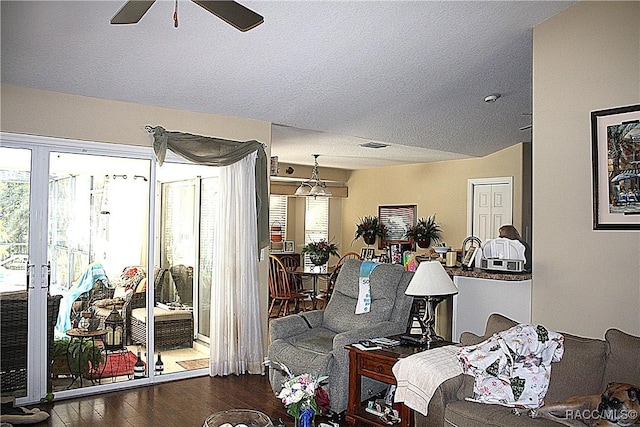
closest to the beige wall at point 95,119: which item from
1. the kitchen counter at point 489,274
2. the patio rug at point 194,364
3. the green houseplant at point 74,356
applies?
the patio rug at point 194,364

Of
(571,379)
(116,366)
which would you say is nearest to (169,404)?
(116,366)

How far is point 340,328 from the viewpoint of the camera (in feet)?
15.6

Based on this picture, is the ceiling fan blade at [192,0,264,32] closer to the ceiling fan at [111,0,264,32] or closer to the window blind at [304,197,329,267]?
the ceiling fan at [111,0,264,32]

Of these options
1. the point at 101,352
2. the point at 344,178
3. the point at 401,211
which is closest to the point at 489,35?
the point at 101,352

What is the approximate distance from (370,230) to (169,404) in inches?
242

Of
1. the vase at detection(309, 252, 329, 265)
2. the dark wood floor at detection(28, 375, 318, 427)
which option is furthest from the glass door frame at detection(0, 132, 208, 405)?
the vase at detection(309, 252, 329, 265)

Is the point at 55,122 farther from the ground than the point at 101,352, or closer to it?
farther from the ground

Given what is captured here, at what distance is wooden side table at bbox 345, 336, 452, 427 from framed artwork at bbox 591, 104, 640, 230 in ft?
4.62

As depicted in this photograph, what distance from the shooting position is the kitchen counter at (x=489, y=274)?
4168 millimetres

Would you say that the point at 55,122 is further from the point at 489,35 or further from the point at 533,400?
the point at 533,400

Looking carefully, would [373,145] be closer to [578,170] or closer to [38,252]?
[578,170]

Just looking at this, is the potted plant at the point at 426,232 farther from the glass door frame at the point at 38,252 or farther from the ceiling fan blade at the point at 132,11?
the ceiling fan blade at the point at 132,11

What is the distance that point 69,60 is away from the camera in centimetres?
398

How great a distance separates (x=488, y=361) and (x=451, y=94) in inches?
123
